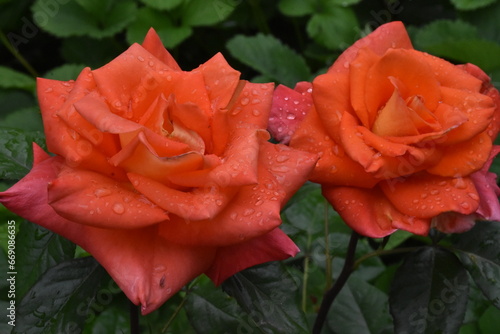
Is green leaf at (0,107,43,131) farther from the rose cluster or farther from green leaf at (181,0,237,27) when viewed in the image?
the rose cluster

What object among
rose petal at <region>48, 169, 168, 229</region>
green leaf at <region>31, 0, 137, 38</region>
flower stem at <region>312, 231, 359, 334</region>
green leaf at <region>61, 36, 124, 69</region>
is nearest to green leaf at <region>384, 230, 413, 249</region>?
flower stem at <region>312, 231, 359, 334</region>

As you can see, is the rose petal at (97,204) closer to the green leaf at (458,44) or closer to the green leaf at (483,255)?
the green leaf at (483,255)

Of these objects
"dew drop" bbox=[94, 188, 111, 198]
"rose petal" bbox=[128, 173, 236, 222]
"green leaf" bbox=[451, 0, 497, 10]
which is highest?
"dew drop" bbox=[94, 188, 111, 198]

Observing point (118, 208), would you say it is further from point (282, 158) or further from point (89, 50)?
point (89, 50)

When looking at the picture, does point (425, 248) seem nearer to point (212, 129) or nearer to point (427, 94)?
point (427, 94)

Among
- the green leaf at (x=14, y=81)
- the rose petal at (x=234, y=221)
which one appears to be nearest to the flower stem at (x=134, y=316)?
the rose petal at (x=234, y=221)

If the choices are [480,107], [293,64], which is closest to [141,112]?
[480,107]
